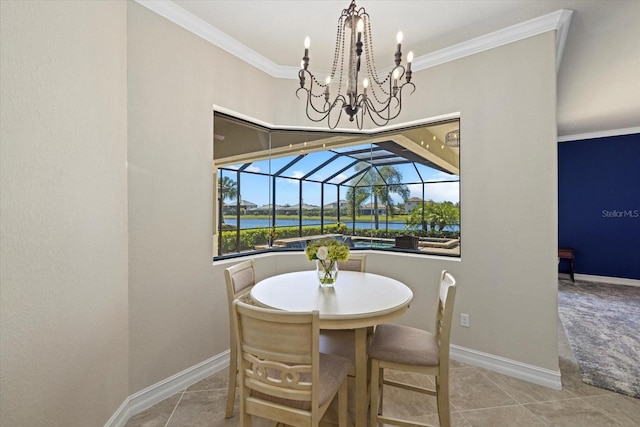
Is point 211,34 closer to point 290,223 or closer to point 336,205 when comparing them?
point 290,223

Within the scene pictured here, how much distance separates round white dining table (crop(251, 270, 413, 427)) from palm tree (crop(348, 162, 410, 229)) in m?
1.39

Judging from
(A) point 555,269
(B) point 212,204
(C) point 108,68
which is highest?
(C) point 108,68

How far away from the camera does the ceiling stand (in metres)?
2.21

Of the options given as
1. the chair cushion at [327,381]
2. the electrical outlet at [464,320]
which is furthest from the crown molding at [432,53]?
the chair cushion at [327,381]

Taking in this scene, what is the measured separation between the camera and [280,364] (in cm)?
129

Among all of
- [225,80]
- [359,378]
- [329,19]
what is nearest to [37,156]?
[225,80]

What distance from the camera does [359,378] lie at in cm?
168

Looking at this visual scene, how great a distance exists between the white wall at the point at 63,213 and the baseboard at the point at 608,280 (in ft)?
23.4

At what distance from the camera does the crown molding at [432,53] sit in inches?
88.5

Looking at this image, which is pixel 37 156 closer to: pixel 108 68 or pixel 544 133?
pixel 108 68

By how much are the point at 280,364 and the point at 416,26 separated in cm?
264

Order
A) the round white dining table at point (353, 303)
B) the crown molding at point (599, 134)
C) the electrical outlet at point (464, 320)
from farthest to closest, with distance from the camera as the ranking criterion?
the crown molding at point (599, 134)
the electrical outlet at point (464, 320)
the round white dining table at point (353, 303)

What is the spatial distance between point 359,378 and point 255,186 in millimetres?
2082

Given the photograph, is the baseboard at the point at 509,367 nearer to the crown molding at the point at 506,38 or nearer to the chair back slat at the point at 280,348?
the chair back slat at the point at 280,348
